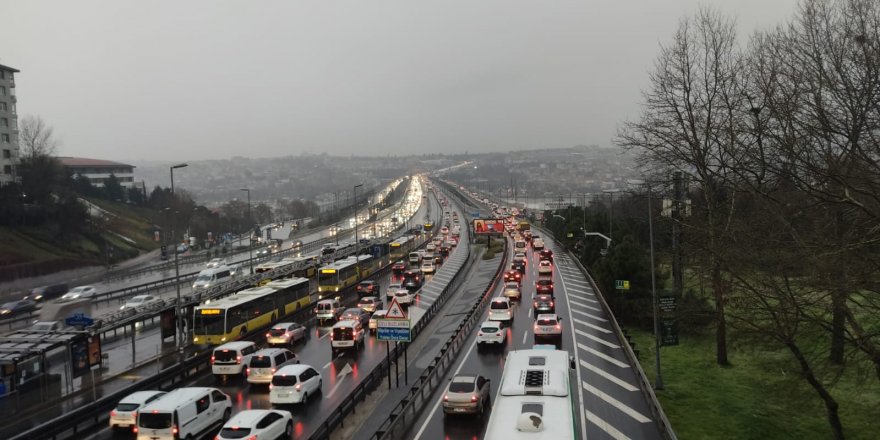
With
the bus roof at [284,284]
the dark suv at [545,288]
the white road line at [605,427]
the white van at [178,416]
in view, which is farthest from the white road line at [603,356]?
the bus roof at [284,284]

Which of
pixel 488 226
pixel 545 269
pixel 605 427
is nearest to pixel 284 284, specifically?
pixel 545 269

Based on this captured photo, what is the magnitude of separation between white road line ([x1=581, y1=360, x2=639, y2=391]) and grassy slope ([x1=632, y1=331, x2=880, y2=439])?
1320mm

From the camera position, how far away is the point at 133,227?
90875 mm

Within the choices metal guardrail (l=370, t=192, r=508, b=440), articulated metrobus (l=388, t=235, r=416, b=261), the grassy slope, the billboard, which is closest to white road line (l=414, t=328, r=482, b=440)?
metal guardrail (l=370, t=192, r=508, b=440)

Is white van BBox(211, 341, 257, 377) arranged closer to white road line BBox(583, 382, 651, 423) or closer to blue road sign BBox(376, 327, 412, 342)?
blue road sign BBox(376, 327, 412, 342)

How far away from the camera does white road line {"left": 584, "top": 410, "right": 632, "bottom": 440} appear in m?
16.6

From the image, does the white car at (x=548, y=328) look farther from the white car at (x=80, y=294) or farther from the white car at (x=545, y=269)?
Answer: the white car at (x=80, y=294)

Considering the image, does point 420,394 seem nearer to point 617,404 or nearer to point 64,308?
point 617,404

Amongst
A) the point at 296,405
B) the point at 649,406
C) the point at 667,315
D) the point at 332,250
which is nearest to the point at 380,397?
the point at 296,405

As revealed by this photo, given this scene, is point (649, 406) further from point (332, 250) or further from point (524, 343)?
point (332, 250)

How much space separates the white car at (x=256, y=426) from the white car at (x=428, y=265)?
44.3 metres

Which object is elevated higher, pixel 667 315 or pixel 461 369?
pixel 667 315

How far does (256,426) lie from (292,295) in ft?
73.6

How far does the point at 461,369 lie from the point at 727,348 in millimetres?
13475
